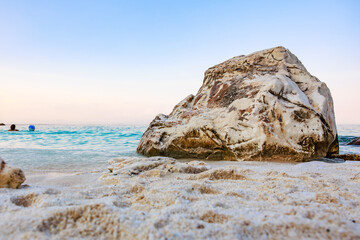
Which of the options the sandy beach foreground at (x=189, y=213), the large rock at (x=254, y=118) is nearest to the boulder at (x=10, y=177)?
the sandy beach foreground at (x=189, y=213)

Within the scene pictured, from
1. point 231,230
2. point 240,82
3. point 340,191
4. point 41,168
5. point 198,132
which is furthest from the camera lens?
point 240,82

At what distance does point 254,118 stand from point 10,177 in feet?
10.2

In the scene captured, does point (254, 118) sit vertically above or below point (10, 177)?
above

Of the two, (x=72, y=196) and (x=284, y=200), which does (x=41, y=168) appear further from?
(x=284, y=200)

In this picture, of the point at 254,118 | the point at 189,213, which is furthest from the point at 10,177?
the point at 254,118

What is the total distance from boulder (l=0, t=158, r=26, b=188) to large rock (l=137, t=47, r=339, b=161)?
2.55 m

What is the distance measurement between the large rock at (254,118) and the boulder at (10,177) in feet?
8.38

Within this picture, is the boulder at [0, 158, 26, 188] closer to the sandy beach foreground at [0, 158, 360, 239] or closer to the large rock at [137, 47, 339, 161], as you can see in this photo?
the sandy beach foreground at [0, 158, 360, 239]

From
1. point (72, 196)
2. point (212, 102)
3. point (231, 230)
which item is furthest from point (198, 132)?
point (231, 230)

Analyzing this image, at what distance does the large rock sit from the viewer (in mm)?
3174

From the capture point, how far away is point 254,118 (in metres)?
3.35

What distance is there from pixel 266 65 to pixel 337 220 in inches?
153

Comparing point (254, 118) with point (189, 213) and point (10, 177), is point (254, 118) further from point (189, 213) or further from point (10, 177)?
point (10, 177)

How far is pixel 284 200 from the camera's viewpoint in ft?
4.26
